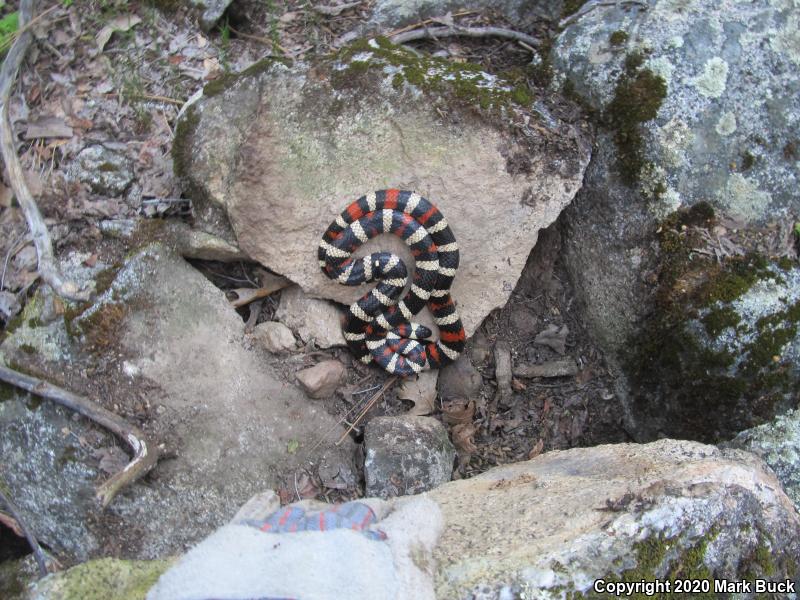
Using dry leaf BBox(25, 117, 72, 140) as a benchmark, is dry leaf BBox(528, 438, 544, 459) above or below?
below

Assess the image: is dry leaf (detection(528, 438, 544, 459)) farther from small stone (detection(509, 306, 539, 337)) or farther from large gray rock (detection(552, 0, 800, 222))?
large gray rock (detection(552, 0, 800, 222))

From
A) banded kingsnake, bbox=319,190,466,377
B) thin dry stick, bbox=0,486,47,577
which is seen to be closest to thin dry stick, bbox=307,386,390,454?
banded kingsnake, bbox=319,190,466,377

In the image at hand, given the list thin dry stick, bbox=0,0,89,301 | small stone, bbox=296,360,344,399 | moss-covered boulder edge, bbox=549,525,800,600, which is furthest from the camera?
small stone, bbox=296,360,344,399

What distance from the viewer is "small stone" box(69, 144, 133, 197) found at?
4.39 meters

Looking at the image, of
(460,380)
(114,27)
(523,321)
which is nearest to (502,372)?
(460,380)

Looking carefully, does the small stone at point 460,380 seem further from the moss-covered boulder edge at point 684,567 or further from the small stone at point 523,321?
the moss-covered boulder edge at point 684,567

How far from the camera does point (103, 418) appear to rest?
141 inches

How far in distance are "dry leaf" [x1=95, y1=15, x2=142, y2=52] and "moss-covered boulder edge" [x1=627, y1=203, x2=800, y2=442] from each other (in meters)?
4.05

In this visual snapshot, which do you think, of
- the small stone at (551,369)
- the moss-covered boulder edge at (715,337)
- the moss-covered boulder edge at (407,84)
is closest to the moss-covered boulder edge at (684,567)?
the moss-covered boulder edge at (715,337)

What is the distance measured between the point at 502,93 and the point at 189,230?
2185 mm

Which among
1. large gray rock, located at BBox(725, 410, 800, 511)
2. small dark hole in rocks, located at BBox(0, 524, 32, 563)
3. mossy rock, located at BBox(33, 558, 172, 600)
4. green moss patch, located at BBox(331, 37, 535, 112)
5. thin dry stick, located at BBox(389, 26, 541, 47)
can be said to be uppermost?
thin dry stick, located at BBox(389, 26, 541, 47)

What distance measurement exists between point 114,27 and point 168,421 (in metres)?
3.08

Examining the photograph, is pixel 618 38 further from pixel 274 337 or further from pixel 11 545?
pixel 11 545

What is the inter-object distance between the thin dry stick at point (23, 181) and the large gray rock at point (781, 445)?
380cm
